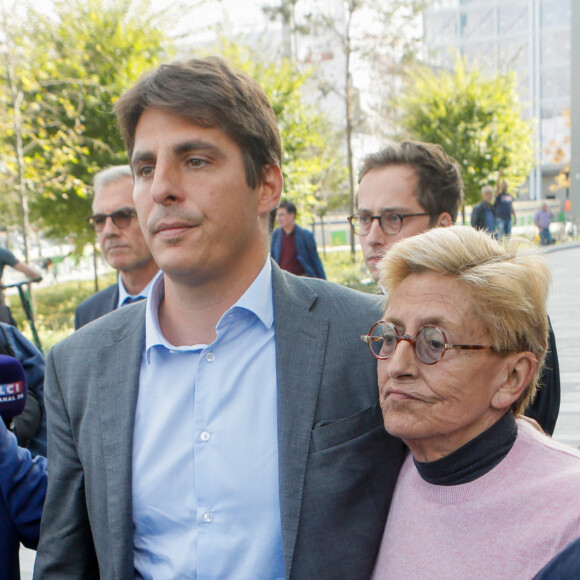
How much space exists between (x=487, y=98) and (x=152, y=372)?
2246 cm

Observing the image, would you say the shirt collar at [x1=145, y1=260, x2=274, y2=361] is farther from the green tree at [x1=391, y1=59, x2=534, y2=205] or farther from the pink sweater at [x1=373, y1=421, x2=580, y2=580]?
the green tree at [x1=391, y1=59, x2=534, y2=205]

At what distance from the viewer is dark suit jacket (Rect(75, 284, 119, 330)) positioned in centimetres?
413

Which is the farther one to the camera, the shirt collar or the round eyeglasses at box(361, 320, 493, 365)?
the shirt collar

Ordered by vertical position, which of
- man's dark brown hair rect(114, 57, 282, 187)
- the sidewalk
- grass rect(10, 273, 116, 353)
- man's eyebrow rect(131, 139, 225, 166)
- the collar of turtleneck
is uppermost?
man's dark brown hair rect(114, 57, 282, 187)

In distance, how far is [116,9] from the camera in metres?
13.2

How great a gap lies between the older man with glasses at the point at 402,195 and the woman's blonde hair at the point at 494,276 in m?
1.04

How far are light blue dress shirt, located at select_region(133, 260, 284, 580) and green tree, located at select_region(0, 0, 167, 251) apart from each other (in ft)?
34.0

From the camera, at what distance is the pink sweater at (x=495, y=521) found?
58.7 inches

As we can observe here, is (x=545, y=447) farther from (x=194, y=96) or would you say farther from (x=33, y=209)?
(x=33, y=209)

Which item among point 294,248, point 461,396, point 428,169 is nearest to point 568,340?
point 294,248

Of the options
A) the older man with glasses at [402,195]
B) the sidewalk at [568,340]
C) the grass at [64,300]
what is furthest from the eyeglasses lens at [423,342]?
the grass at [64,300]

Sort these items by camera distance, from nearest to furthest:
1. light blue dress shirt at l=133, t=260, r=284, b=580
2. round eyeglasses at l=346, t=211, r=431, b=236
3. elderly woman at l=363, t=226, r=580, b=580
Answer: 1. elderly woman at l=363, t=226, r=580, b=580
2. light blue dress shirt at l=133, t=260, r=284, b=580
3. round eyeglasses at l=346, t=211, r=431, b=236

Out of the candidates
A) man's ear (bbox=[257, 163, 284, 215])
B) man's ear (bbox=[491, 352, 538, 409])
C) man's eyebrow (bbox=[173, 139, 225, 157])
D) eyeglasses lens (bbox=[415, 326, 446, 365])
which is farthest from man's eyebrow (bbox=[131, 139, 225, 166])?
man's ear (bbox=[491, 352, 538, 409])

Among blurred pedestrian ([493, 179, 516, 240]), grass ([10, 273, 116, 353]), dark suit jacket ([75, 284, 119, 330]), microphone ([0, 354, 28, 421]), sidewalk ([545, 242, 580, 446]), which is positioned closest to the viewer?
microphone ([0, 354, 28, 421])
